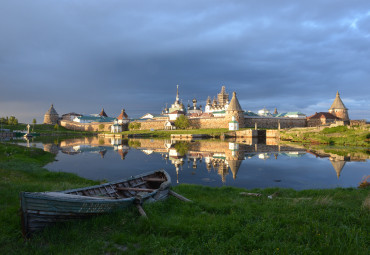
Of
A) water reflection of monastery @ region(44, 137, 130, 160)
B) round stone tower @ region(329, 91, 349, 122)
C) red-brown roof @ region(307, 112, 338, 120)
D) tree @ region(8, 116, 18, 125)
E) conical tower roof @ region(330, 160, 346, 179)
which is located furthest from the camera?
tree @ region(8, 116, 18, 125)

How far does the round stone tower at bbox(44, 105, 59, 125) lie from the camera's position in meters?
98.9

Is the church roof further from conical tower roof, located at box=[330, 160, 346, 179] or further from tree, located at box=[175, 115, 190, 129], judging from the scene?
conical tower roof, located at box=[330, 160, 346, 179]

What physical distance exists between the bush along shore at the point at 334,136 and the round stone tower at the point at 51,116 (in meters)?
87.9

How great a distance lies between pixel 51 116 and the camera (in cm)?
9919

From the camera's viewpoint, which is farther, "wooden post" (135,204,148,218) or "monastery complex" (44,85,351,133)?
"monastery complex" (44,85,351,133)

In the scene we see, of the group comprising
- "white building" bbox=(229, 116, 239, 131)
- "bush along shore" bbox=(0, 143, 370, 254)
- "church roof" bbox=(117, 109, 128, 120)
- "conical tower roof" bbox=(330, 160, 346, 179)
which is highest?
"church roof" bbox=(117, 109, 128, 120)

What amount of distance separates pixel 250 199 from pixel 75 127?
97.2m

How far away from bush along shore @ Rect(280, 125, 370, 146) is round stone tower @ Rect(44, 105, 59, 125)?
87.9 m

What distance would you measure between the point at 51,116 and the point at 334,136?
→ 96.8 meters

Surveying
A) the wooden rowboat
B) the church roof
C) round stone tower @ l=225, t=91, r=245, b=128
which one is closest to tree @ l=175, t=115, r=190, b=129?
round stone tower @ l=225, t=91, r=245, b=128

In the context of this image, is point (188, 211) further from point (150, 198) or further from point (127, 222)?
point (127, 222)

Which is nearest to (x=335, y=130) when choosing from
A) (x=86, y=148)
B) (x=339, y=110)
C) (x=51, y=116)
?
(x=86, y=148)

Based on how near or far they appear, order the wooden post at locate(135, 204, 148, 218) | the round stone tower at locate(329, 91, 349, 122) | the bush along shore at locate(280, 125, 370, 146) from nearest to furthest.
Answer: the wooden post at locate(135, 204, 148, 218), the bush along shore at locate(280, 125, 370, 146), the round stone tower at locate(329, 91, 349, 122)

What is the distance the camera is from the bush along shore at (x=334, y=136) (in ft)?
103
